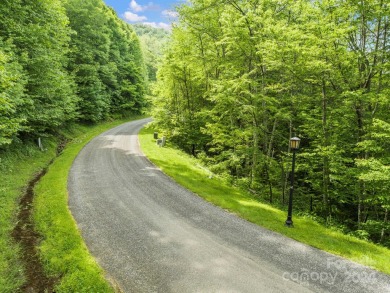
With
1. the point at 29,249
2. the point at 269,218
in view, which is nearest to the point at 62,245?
the point at 29,249

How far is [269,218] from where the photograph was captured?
967 centimetres

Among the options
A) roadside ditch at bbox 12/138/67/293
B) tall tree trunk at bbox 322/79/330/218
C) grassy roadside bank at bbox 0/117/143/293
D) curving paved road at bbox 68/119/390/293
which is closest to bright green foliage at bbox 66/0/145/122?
grassy roadside bank at bbox 0/117/143/293

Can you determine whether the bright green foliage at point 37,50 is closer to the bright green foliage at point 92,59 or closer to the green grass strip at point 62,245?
the green grass strip at point 62,245

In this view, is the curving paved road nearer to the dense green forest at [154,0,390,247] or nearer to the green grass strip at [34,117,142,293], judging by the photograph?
the green grass strip at [34,117,142,293]

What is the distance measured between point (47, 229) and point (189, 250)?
5.00 m

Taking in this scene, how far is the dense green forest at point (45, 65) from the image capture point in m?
12.6

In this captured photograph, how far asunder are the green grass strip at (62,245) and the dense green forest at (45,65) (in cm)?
297

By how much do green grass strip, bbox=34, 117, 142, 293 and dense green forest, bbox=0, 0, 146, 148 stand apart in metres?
2.97

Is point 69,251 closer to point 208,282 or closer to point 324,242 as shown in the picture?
point 208,282

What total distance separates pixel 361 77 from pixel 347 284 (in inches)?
361

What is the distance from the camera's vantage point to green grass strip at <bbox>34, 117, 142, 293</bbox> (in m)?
6.08

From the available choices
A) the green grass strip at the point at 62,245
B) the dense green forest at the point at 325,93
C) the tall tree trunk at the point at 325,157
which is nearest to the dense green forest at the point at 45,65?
the green grass strip at the point at 62,245

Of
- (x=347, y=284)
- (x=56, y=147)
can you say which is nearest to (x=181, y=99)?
(x=56, y=147)

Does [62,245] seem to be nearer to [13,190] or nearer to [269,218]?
[13,190]
